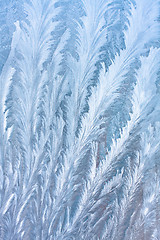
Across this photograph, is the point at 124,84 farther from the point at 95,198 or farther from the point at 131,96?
the point at 95,198

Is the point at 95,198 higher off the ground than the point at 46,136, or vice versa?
the point at 46,136

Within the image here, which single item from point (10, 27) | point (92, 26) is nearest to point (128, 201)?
point (92, 26)

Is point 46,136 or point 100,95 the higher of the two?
point 100,95

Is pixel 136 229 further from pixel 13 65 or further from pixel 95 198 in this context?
pixel 13 65

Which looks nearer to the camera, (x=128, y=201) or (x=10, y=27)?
(x=128, y=201)

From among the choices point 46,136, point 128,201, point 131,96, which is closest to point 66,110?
point 46,136

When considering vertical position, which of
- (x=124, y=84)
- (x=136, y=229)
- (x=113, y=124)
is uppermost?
(x=124, y=84)
